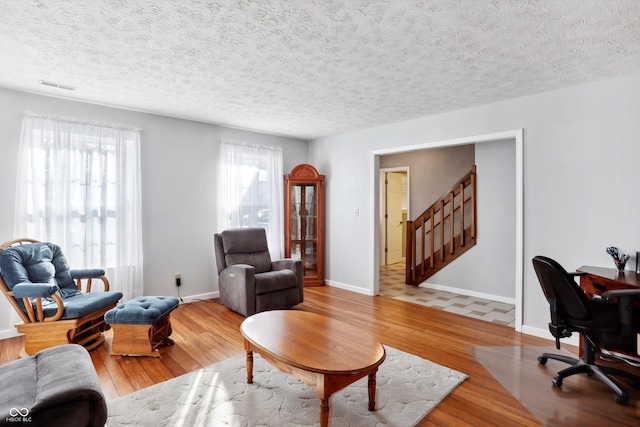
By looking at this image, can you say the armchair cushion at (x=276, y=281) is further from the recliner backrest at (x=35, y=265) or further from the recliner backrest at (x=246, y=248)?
the recliner backrest at (x=35, y=265)

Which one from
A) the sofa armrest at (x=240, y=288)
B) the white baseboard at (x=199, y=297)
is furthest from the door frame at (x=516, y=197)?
the white baseboard at (x=199, y=297)

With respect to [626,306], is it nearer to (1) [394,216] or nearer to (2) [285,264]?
(2) [285,264]

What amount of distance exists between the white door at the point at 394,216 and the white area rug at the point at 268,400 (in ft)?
16.5

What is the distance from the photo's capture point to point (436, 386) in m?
2.33

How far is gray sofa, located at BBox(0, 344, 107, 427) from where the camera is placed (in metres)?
1.27

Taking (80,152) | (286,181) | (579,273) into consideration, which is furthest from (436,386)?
(80,152)

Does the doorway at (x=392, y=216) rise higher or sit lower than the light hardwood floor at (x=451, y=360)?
higher

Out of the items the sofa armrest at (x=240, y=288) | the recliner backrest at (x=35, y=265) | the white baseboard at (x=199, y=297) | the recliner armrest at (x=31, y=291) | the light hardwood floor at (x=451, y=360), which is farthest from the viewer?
the white baseboard at (x=199, y=297)

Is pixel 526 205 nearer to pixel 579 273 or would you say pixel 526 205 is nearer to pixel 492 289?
pixel 579 273

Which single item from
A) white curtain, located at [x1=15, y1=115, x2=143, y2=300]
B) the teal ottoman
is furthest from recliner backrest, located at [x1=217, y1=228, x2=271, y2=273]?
the teal ottoman

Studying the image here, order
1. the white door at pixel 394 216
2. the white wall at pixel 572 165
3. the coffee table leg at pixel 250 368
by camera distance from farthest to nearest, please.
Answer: the white door at pixel 394 216, the white wall at pixel 572 165, the coffee table leg at pixel 250 368

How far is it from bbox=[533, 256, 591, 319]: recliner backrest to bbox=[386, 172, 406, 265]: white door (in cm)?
516

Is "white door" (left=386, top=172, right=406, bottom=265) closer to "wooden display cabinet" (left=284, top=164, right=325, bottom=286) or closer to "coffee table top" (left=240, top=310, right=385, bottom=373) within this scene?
"wooden display cabinet" (left=284, top=164, right=325, bottom=286)

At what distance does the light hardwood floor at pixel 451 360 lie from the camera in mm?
2049
